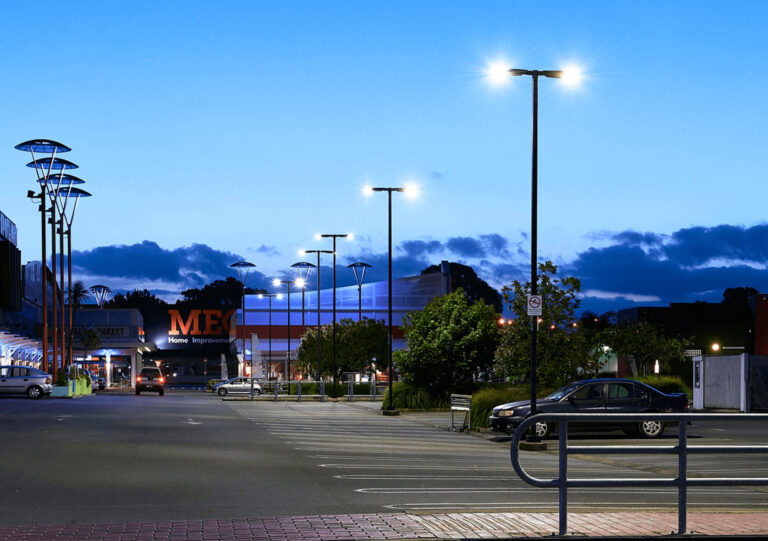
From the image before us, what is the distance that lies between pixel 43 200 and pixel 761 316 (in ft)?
150

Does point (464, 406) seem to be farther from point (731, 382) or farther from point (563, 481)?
point (563, 481)

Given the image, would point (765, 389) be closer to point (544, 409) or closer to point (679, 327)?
point (544, 409)

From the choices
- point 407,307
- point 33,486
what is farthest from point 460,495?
point 407,307

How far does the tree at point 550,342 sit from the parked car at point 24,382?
29253 millimetres

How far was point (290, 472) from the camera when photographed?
16000mm

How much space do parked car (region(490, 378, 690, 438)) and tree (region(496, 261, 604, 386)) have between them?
5.83 meters

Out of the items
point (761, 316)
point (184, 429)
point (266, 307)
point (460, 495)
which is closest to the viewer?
point (460, 495)

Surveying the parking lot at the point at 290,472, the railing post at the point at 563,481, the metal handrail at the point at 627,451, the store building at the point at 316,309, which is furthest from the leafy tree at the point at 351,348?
the railing post at the point at 563,481

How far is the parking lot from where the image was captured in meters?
11.9

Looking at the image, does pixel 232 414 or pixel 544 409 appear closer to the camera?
pixel 544 409

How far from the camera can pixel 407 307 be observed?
119188 mm

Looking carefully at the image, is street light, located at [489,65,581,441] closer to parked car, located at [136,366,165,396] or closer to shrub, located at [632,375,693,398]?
shrub, located at [632,375,693,398]

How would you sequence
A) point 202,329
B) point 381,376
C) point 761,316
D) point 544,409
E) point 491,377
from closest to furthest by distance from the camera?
point 544,409
point 491,377
point 761,316
point 381,376
point 202,329

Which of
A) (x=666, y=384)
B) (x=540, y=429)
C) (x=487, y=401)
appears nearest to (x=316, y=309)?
(x=666, y=384)
